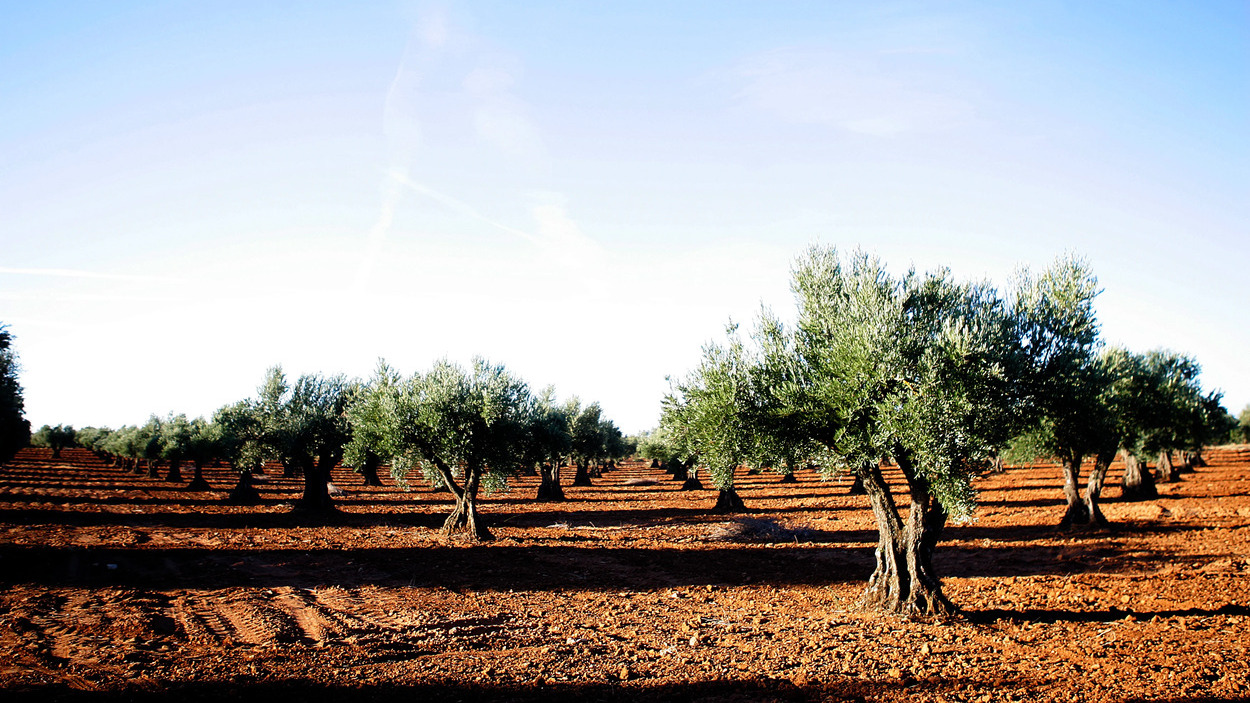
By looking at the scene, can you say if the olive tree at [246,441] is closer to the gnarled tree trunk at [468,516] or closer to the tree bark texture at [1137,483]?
the gnarled tree trunk at [468,516]

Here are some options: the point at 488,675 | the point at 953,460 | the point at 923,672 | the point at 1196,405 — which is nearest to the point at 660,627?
the point at 488,675

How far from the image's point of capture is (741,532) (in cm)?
3114

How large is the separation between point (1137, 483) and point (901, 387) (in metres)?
40.3

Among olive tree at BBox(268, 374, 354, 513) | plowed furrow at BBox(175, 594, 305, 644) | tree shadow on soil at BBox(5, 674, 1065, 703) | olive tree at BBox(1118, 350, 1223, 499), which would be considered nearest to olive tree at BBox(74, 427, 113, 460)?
olive tree at BBox(268, 374, 354, 513)

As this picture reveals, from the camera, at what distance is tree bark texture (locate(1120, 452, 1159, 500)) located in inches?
1607

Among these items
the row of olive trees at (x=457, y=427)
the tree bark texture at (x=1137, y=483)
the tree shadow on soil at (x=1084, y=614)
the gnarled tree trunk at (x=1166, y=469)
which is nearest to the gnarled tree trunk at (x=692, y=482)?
the row of olive trees at (x=457, y=427)

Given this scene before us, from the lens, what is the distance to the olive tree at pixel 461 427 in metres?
28.8

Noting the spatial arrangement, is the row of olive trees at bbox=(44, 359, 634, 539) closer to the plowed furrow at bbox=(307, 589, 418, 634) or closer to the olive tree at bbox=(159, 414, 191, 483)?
the plowed furrow at bbox=(307, 589, 418, 634)

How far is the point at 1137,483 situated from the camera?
41562mm

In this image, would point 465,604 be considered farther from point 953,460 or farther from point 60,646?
point 953,460

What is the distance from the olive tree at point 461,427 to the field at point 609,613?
2946 millimetres

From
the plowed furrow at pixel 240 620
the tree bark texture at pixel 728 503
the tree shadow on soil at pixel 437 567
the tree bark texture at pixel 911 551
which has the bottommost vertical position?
the tree bark texture at pixel 728 503

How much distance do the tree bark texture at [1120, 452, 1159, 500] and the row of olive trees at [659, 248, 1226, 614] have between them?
33.0 m

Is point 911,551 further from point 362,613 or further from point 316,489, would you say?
point 316,489
